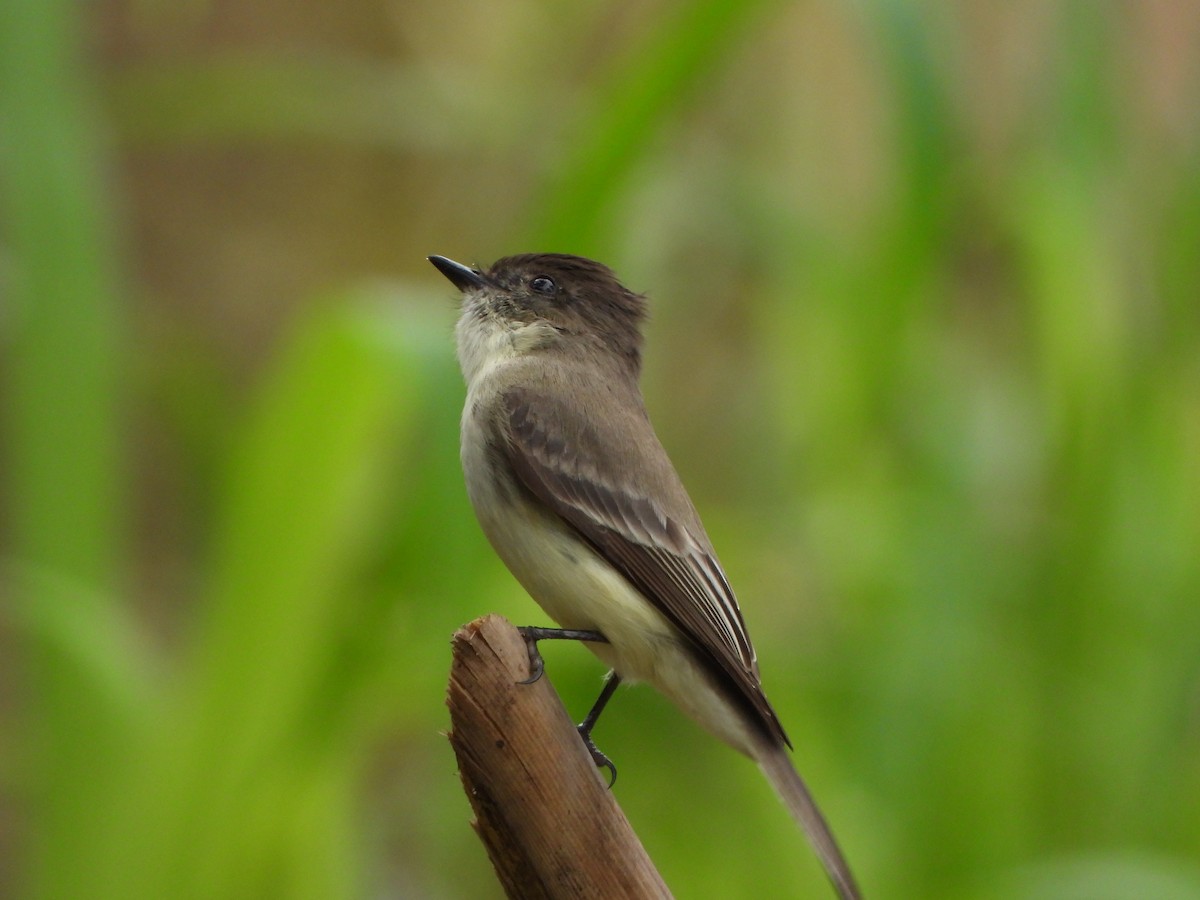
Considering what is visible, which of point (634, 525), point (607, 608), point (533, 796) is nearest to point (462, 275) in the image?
point (634, 525)

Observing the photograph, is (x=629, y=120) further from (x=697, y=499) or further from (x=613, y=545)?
(x=697, y=499)

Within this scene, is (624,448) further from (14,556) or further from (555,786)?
(14,556)

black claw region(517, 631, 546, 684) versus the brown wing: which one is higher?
the brown wing

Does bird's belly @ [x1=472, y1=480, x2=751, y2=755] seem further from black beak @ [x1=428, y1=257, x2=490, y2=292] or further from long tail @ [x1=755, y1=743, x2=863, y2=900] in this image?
black beak @ [x1=428, y1=257, x2=490, y2=292]

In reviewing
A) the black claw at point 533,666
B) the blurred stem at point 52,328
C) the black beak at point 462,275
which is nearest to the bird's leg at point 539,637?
the black claw at point 533,666

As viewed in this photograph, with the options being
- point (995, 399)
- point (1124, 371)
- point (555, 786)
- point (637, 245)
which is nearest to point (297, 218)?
point (637, 245)

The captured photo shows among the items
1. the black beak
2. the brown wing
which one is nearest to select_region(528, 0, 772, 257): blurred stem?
the black beak
